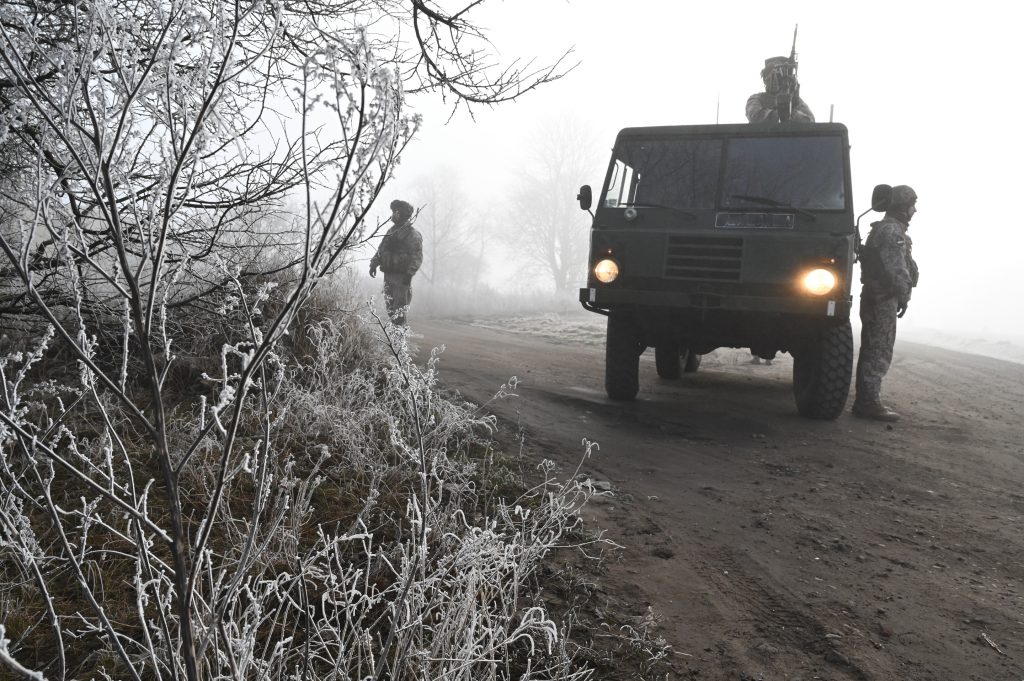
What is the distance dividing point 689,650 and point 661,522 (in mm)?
978

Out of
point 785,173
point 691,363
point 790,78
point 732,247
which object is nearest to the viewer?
point 732,247

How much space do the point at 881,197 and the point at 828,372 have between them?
1.51 meters

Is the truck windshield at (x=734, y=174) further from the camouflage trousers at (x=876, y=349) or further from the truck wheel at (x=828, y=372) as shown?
the camouflage trousers at (x=876, y=349)

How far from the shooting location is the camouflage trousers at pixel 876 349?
536 centimetres

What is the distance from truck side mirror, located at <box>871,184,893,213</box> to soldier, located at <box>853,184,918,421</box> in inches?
7.0

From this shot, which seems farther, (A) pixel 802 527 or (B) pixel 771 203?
(B) pixel 771 203

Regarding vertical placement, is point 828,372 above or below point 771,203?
below

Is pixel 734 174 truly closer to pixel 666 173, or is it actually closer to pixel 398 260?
pixel 666 173

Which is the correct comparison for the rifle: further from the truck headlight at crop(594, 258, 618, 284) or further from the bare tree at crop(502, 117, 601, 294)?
the bare tree at crop(502, 117, 601, 294)

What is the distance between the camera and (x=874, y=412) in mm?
5305

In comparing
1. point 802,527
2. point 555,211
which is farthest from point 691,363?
point 555,211

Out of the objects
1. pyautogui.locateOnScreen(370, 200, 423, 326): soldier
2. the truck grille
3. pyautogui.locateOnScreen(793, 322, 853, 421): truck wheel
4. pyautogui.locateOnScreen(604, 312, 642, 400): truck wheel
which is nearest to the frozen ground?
pyautogui.locateOnScreen(370, 200, 423, 326): soldier

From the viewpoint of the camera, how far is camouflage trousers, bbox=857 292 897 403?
536 cm

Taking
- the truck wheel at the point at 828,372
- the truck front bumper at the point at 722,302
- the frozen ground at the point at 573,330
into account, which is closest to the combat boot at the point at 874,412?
the truck wheel at the point at 828,372
